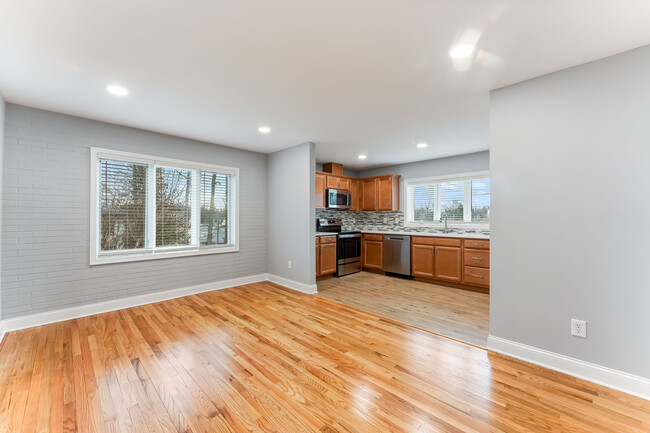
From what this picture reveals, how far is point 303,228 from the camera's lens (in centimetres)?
446

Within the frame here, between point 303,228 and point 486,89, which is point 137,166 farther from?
point 486,89

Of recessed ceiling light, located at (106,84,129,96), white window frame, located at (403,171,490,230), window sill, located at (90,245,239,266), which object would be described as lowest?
window sill, located at (90,245,239,266)

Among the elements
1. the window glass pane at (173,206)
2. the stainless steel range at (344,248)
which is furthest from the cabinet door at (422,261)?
the window glass pane at (173,206)

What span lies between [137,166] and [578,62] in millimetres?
4967

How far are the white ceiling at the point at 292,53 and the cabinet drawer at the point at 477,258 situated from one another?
2.21 metres

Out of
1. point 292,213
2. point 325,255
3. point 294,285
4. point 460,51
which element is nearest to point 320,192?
point 292,213

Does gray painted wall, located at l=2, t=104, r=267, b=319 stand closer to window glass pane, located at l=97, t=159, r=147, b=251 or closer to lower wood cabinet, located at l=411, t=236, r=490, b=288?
window glass pane, located at l=97, t=159, r=147, b=251

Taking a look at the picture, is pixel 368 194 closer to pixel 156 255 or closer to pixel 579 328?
pixel 156 255

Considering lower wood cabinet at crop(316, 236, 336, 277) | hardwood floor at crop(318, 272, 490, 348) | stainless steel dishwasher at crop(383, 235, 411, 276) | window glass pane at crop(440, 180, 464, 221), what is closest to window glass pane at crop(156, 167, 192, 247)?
lower wood cabinet at crop(316, 236, 336, 277)

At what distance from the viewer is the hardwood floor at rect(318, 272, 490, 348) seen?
3.04 m

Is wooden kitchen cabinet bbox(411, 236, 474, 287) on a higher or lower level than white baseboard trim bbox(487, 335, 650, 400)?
higher

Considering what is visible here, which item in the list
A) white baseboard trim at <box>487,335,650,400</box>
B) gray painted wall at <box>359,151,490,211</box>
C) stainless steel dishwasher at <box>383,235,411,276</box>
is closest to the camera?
white baseboard trim at <box>487,335,650,400</box>

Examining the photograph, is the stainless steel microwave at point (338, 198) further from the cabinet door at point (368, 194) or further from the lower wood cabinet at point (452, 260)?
the lower wood cabinet at point (452, 260)

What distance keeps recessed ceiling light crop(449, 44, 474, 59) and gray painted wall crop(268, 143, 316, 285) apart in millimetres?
2667
